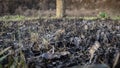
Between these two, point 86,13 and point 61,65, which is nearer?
point 61,65

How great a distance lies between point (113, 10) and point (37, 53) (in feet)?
41.5

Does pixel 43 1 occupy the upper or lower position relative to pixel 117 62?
lower

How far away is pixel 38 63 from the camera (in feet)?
5.90

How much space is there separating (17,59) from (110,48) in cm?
72

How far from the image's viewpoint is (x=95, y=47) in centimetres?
192

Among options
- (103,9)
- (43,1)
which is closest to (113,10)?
(103,9)

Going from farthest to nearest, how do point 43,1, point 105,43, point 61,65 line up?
point 43,1
point 105,43
point 61,65

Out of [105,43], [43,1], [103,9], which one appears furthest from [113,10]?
[105,43]

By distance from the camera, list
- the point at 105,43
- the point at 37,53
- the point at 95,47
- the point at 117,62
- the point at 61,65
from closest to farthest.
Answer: the point at 117,62
the point at 61,65
the point at 95,47
the point at 37,53
the point at 105,43

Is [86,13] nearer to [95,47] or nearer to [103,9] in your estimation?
[103,9]

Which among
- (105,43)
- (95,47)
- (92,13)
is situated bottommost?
(92,13)

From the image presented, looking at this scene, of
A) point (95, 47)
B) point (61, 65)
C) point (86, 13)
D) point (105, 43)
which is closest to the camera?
point (61, 65)

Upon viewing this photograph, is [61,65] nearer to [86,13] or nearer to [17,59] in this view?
[17,59]

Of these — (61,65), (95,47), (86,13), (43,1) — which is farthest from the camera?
(43,1)
